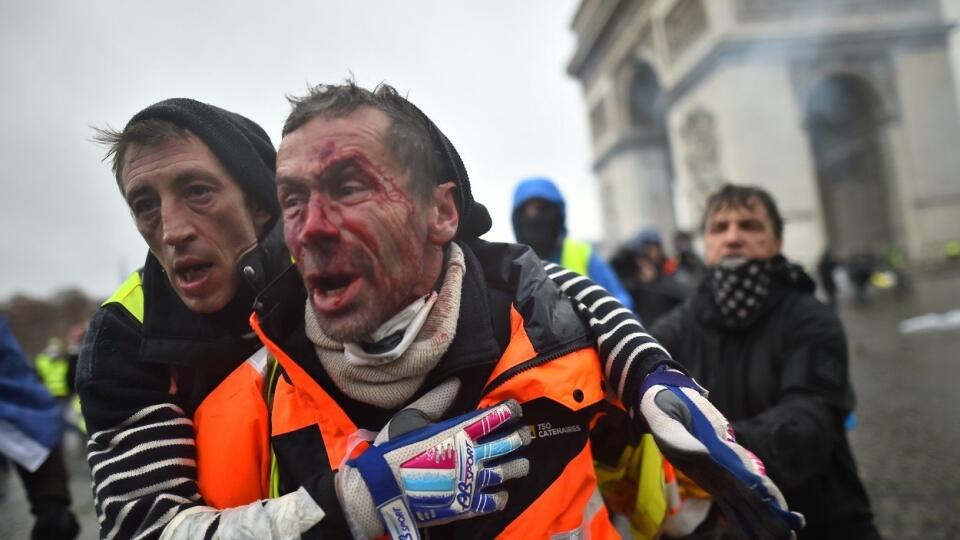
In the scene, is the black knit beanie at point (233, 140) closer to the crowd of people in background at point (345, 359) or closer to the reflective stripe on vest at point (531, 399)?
the crowd of people in background at point (345, 359)

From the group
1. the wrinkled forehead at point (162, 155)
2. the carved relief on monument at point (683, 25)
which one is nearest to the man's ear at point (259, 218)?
the wrinkled forehead at point (162, 155)

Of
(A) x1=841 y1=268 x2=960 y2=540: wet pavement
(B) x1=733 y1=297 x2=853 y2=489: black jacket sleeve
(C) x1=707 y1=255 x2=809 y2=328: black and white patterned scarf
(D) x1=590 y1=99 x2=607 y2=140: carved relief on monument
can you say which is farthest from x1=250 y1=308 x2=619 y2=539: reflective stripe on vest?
(D) x1=590 y1=99 x2=607 y2=140: carved relief on monument

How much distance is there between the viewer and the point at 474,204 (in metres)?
1.50

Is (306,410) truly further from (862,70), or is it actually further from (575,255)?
(862,70)

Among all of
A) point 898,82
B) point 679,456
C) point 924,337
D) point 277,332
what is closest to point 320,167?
point 277,332

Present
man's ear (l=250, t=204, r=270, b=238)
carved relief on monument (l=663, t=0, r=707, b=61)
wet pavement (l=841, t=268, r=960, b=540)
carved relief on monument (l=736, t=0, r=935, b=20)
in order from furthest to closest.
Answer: carved relief on monument (l=663, t=0, r=707, b=61), carved relief on monument (l=736, t=0, r=935, b=20), wet pavement (l=841, t=268, r=960, b=540), man's ear (l=250, t=204, r=270, b=238)

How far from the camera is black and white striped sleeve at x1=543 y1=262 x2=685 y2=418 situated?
1288 millimetres

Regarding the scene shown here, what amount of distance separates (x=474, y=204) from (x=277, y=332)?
0.56 meters

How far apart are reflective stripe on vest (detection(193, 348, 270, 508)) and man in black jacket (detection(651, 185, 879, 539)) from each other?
1.39 meters

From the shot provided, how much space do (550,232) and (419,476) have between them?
108 inches

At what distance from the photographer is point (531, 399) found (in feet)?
4.01

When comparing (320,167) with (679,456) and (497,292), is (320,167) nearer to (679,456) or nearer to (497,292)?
(497,292)

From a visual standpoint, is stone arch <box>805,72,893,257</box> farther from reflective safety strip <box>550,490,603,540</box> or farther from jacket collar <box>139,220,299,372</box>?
jacket collar <box>139,220,299,372</box>

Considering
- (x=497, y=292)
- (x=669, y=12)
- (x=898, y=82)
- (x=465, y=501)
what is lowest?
(x=465, y=501)
